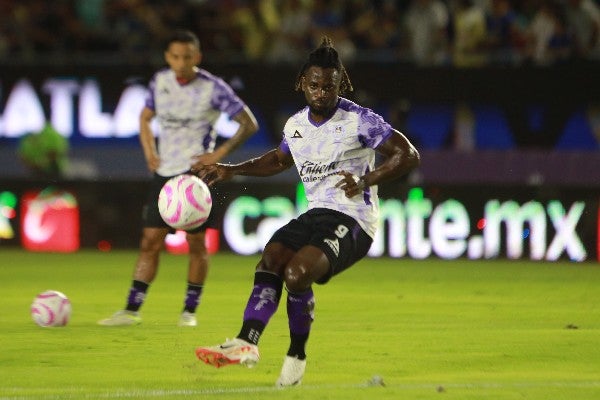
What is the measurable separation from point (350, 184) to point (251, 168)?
101 centimetres

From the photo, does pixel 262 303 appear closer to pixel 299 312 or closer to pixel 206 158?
pixel 299 312

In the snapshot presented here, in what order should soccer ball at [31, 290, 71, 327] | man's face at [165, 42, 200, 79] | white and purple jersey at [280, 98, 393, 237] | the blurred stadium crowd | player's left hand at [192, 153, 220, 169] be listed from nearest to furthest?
white and purple jersey at [280, 98, 393, 237]
soccer ball at [31, 290, 71, 327]
player's left hand at [192, 153, 220, 169]
man's face at [165, 42, 200, 79]
the blurred stadium crowd

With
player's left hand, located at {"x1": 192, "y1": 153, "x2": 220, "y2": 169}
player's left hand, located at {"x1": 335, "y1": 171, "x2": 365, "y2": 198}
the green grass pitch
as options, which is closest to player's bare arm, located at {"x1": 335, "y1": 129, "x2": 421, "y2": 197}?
player's left hand, located at {"x1": 335, "y1": 171, "x2": 365, "y2": 198}

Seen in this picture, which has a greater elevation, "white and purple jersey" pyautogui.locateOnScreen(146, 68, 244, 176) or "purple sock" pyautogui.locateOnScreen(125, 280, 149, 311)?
"white and purple jersey" pyautogui.locateOnScreen(146, 68, 244, 176)

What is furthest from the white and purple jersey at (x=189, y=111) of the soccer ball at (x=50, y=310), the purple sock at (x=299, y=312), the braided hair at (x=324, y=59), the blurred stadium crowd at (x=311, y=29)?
the blurred stadium crowd at (x=311, y=29)

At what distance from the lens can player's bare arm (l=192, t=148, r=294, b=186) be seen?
8.41m

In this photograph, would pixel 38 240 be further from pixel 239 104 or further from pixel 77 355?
pixel 77 355

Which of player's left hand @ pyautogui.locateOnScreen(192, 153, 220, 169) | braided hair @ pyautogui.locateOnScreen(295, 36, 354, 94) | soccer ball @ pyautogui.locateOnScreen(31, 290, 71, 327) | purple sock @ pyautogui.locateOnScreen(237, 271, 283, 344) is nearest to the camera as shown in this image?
purple sock @ pyautogui.locateOnScreen(237, 271, 283, 344)

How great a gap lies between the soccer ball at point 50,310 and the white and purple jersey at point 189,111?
1383 mm

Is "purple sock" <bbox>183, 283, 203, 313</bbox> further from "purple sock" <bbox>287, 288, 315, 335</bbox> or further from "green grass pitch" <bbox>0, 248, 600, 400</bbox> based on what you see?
"purple sock" <bbox>287, 288, 315, 335</bbox>

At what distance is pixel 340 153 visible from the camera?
8.09 metres

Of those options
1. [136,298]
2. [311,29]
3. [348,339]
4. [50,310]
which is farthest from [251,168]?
[311,29]

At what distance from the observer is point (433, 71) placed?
2175cm

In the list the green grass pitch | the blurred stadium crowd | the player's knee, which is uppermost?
the blurred stadium crowd
